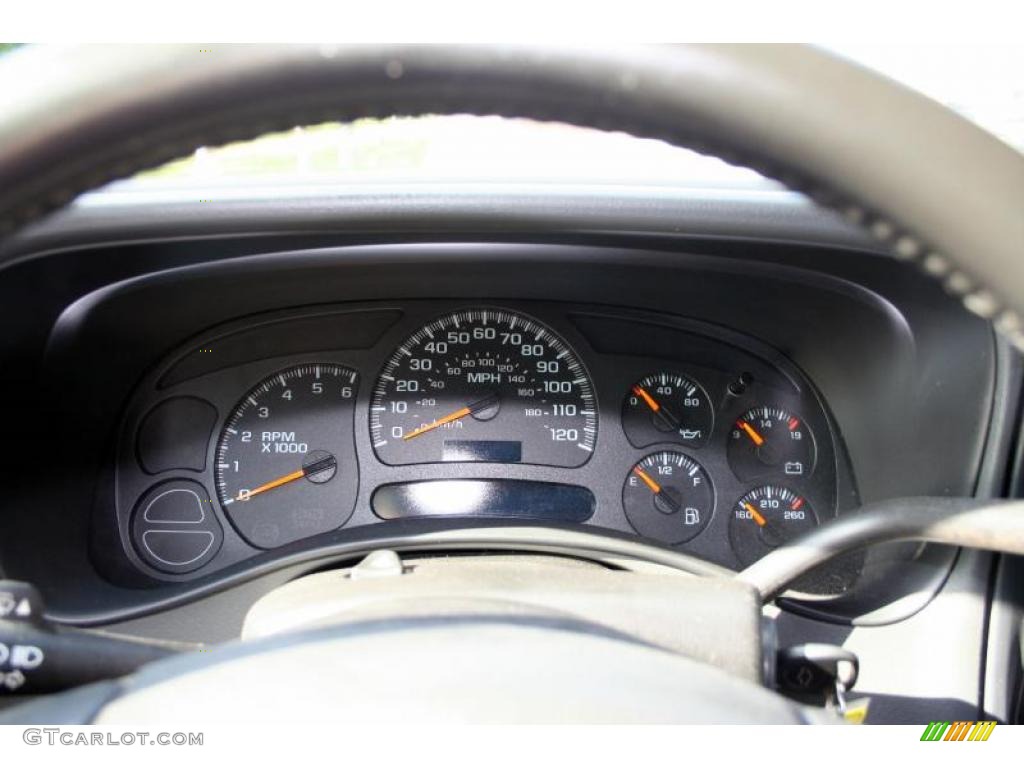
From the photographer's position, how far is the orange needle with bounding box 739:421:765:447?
2.46 m

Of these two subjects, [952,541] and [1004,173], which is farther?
[952,541]

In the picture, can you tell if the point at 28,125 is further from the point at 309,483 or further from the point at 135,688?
the point at 309,483

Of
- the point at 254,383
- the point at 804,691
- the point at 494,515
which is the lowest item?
the point at 804,691

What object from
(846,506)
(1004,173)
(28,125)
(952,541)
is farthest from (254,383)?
(1004,173)

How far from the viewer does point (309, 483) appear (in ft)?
8.09

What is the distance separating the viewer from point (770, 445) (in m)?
2.46

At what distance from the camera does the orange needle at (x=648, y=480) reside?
2451 millimetres

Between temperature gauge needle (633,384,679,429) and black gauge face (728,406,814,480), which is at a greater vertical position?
temperature gauge needle (633,384,679,429)

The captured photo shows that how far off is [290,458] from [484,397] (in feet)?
1.72

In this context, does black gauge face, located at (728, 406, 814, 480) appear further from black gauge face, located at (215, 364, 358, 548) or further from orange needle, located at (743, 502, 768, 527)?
black gauge face, located at (215, 364, 358, 548)

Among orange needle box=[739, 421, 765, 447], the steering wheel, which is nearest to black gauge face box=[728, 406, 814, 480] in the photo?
orange needle box=[739, 421, 765, 447]

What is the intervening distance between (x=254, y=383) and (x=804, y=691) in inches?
62.1

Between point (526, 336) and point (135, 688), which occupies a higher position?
point (526, 336)

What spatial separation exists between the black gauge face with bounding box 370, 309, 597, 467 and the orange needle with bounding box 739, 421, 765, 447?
1.25 feet
